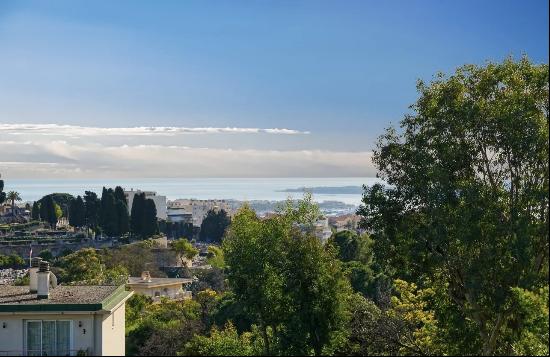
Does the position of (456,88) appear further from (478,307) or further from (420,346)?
(420,346)

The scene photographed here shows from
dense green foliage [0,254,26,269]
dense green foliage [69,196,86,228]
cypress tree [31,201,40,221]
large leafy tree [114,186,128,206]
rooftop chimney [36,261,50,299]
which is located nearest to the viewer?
rooftop chimney [36,261,50,299]

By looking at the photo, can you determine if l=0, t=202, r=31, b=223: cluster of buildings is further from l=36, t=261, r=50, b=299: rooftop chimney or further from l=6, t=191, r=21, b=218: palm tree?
l=36, t=261, r=50, b=299: rooftop chimney

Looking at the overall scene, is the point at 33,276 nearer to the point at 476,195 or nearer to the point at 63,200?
the point at 476,195

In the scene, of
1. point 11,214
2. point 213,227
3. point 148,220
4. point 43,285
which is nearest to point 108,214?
point 148,220

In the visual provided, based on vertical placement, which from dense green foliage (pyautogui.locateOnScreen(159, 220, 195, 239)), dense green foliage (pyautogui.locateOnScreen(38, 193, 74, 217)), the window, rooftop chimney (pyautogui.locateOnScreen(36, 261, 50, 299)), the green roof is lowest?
dense green foliage (pyautogui.locateOnScreen(159, 220, 195, 239))

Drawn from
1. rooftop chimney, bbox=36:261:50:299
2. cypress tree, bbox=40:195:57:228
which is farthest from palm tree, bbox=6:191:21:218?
rooftop chimney, bbox=36:261:50:299

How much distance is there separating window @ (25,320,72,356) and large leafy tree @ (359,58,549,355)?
7.23m

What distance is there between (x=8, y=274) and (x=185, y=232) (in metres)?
58.2

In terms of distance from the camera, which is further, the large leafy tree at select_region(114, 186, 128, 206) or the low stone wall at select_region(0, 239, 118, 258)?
the large leafy tree at select_region(114, 186, 128, 206)

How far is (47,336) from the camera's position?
1639 cm

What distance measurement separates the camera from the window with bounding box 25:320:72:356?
1623cm

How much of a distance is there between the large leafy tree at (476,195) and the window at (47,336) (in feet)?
23.7

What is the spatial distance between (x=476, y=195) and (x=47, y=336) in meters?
9.58

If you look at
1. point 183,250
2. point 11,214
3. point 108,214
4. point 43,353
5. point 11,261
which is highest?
point 108,214
